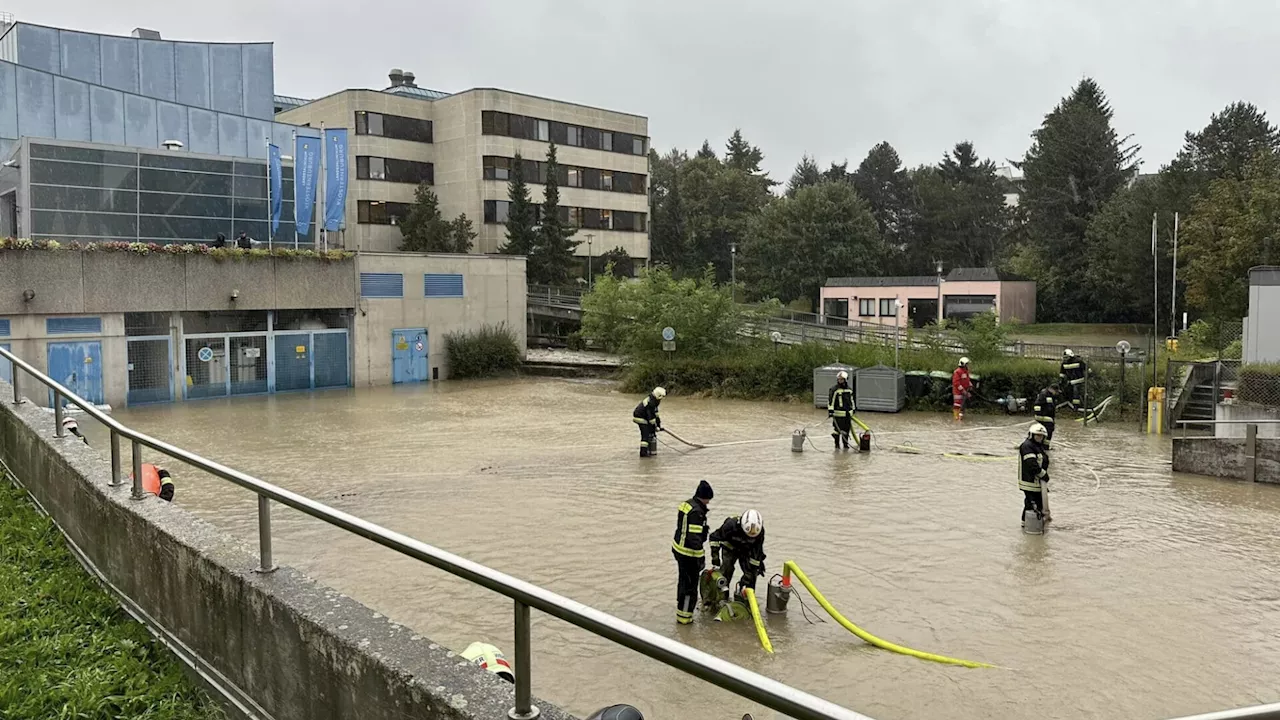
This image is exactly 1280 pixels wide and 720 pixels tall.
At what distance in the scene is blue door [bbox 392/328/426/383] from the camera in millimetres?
34719

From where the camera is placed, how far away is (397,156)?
196 ft

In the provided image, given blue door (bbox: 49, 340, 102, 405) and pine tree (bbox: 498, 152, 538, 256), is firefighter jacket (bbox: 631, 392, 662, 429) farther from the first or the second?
pine tree (bbox: 498, 152, 538, 256)

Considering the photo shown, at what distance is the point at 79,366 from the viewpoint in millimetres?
27297

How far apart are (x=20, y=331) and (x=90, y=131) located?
14.0m

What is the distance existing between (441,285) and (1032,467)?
2663 centimetres

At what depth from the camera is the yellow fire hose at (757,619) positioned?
8.85 m

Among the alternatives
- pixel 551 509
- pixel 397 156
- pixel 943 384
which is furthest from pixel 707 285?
pixel 397 156

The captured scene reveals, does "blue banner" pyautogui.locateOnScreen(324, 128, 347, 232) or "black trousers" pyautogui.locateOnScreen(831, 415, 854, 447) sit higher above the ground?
"blue banner" pyautogui.locateOnScreen(324, 128, 347, 232)

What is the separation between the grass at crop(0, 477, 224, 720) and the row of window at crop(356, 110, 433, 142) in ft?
178

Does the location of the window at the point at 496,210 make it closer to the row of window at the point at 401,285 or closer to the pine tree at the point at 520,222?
the pine tree at the point at 520,222

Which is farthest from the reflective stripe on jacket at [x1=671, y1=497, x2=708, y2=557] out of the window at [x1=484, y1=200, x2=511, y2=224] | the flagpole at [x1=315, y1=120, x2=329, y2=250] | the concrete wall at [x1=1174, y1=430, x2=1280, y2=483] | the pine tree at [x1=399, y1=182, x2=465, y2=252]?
the window at [x1=484, y1=200, x2=511, y2=224]

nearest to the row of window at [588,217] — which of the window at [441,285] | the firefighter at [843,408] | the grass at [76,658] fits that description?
the window at [441,285]

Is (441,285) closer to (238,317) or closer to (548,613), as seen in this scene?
(238,317)

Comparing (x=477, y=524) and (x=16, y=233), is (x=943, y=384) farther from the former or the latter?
(x=16, y=233)
